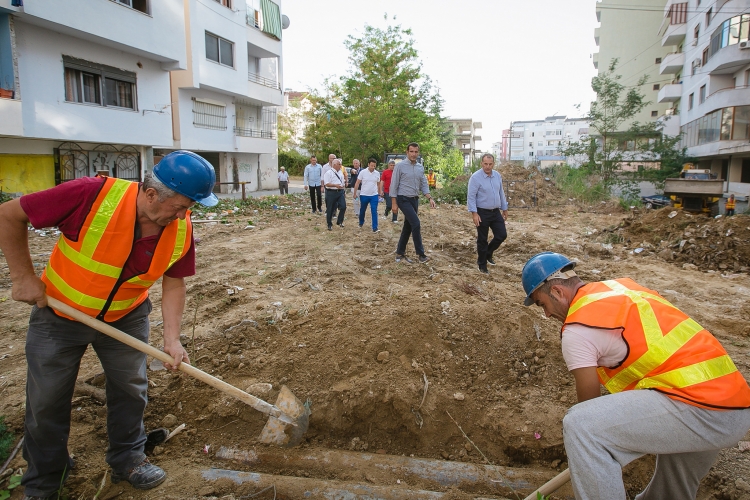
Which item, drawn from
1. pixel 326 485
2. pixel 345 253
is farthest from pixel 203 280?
pixel 326 485

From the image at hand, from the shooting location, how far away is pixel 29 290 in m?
2.25

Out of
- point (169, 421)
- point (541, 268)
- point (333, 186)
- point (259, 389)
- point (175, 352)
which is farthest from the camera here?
point (333, 186)

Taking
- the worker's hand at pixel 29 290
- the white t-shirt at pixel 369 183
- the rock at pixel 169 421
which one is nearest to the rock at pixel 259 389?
the rock at pixel 169 421

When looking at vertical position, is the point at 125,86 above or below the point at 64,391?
above

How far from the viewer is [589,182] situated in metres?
21.5

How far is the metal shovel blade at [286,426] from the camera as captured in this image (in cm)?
302

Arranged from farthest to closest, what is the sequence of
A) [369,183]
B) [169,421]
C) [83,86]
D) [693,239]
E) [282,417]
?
[83,86]
[369,183]
[693,239]
[169,421]
[282,417]

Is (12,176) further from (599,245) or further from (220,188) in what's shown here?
(599,245)

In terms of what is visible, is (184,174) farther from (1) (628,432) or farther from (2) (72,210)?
(1) (628,432)

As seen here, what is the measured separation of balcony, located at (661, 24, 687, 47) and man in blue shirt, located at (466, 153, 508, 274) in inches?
1306

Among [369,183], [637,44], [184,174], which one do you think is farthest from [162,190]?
[637,44]

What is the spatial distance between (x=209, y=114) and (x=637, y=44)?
117 feet

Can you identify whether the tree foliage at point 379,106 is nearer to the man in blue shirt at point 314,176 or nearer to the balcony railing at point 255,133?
the balcony railing at point 255,133

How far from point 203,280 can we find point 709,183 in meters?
13.8
